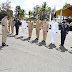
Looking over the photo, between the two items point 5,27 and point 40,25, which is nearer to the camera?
point 5,27

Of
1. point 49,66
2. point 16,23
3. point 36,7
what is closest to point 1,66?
point 49,66

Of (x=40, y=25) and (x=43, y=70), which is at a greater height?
(x=40, y=25)

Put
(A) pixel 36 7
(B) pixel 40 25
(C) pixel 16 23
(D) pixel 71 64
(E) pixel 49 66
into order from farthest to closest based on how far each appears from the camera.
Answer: (A) pixel 36 7, (C) pixel 16 23, (B) pixel 40 25, (D) pixel 71 64, (E) pixel 49 66

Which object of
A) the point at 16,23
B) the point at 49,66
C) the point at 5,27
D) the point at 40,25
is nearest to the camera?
the point at 49,66

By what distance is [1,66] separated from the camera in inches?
146

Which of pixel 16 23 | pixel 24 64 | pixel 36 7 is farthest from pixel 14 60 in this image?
pixel 36 7

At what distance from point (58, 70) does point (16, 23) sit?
8.83 meters

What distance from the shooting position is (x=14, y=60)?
4.30 metres

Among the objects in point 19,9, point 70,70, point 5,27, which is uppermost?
point 19,9

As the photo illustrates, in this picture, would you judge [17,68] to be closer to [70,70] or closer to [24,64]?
[24,64]

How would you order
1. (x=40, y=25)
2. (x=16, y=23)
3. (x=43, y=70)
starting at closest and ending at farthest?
(x=43, y=70) < (x=40, y=25) < (x=16, y=23)

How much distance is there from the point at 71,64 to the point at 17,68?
6.82ft

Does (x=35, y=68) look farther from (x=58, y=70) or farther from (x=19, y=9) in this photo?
(x=19, y=9)

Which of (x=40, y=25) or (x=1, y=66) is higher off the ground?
(x=40, y=25)
